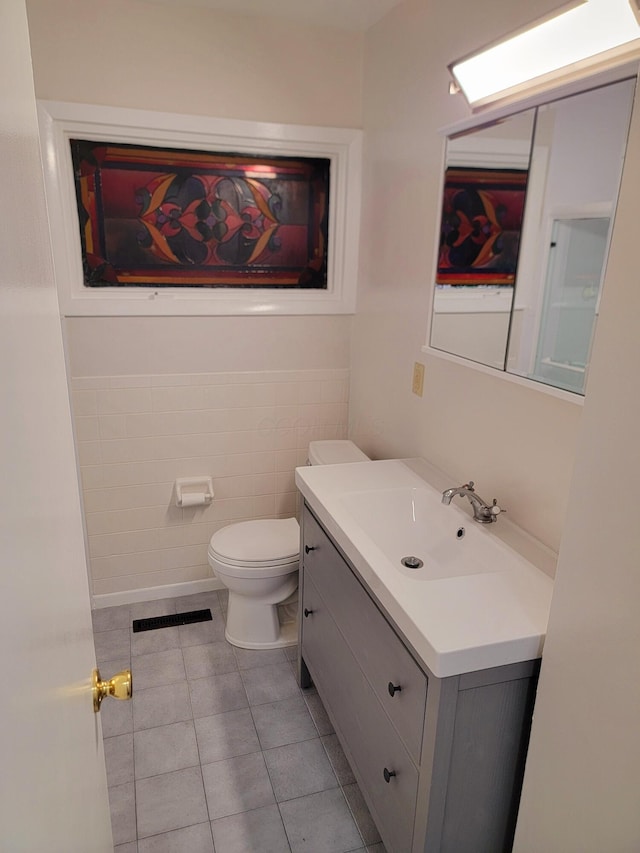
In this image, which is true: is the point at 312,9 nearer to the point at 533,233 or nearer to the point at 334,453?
the point at 533,233

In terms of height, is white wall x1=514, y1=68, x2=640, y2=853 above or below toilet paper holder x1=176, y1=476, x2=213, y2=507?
above

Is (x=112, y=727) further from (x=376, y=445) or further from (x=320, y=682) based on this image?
(x=376, y=445)

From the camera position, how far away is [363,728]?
1685mm

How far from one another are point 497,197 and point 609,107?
0.44 m

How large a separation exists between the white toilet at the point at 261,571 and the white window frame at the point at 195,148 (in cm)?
77

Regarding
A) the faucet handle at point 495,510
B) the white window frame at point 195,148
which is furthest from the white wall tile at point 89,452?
the faucet handle at point 495,510

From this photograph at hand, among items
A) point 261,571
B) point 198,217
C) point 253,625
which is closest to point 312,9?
point 198,217

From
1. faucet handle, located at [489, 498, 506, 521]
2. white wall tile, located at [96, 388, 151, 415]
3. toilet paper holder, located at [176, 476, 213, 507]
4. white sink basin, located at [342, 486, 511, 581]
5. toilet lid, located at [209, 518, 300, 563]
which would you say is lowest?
toilet lid, located at [209, 518, 300, 563]

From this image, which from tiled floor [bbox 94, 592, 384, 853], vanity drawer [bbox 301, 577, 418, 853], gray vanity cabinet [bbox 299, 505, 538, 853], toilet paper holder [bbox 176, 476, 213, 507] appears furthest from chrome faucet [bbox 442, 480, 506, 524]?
toilet paper holder [bbox 176, 476, 213, 507]

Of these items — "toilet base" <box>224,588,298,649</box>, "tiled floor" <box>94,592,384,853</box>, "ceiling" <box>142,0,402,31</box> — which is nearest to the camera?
"tiled floor" <box>94,592,384,853</box>

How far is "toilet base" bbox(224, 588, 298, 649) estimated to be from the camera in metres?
2.56

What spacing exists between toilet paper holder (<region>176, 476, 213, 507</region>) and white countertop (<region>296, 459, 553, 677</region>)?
3.61ft

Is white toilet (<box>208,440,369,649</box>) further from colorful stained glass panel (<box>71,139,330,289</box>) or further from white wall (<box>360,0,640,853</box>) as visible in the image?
colorful stained glass panel (<box>71,139,330,289</box>)

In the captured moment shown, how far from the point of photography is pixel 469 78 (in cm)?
170
